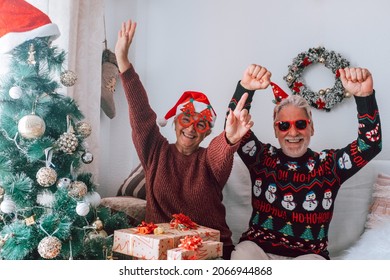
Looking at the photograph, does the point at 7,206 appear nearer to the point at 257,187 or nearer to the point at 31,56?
the point at 31,56

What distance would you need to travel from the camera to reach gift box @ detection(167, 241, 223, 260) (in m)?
1.23

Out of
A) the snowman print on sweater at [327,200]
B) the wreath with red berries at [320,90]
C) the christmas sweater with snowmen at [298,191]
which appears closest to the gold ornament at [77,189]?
the christmas sweater with snowmen at [298,191]

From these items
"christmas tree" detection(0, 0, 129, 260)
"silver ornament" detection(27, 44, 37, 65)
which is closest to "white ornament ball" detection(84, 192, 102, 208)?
"christmas tree" detection(0, 0, 129, 260)

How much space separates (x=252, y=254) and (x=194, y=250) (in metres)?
0.40

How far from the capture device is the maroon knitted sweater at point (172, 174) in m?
1.65

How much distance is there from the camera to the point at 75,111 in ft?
4.58

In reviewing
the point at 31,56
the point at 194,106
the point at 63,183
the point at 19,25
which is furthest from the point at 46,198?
the point at 194,106

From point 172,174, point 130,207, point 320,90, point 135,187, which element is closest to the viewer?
A: point 172,174

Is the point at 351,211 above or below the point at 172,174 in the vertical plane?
below

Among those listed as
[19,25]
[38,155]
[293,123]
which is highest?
[19,25]

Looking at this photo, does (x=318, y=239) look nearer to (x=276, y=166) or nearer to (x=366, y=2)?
(x=276, y=166)

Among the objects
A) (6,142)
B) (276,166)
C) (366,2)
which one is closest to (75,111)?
(6,142)

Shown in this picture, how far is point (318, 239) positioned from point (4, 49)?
4.14 ft

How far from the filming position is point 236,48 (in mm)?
2389
